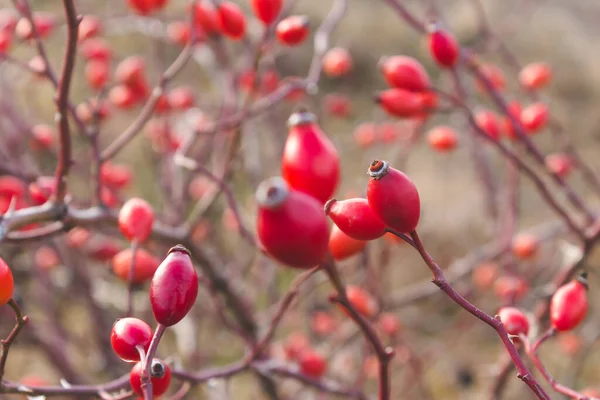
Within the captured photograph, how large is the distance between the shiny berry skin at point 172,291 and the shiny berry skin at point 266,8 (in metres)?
0.67

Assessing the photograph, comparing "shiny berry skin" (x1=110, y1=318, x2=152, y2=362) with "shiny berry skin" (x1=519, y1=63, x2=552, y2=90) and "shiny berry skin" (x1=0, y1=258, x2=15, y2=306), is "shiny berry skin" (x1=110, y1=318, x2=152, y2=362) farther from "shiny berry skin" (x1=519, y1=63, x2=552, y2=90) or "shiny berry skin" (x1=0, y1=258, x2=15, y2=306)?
"shiny berry skin" (x1=519, y1=63, x2=552, y2=90)

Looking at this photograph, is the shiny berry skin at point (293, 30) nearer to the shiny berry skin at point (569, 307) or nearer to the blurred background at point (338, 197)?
the blurred background at point (338, 197)

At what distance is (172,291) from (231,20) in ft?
2.55

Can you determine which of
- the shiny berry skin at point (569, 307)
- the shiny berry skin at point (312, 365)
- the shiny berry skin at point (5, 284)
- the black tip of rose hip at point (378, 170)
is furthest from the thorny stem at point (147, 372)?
the shiny berry skin at point (312, 365)

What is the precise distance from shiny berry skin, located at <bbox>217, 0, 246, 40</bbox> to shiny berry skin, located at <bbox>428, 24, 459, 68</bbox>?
1.32 ft

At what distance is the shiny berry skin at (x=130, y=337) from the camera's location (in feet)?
2.10

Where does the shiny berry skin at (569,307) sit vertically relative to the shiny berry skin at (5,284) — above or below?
below

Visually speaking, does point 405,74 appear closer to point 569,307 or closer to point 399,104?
point 399,104

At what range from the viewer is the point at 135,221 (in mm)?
917

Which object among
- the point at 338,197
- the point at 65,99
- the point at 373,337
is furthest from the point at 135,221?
the point at 338,197

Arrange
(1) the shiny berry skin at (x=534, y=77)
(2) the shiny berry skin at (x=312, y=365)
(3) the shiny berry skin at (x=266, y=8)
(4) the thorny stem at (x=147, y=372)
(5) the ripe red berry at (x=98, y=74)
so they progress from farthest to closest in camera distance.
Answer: (5) the ripe red berry at (x=98, y=74) < (1) the shiny berry skin at (x=534, y=77) < (2) the shiny berry skin at (x=312, y=365) < (3) the shiny berry skin at (x=266, y=8) < (4) the thorny stem at (x=147, y=372)

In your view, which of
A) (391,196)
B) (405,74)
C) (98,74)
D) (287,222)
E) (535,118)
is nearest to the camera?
(287,222)

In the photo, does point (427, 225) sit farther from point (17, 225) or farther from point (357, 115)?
point (17, 225)

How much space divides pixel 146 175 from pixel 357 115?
220 centimetres
